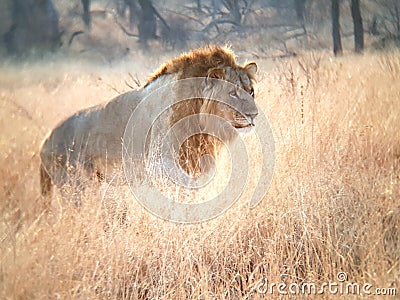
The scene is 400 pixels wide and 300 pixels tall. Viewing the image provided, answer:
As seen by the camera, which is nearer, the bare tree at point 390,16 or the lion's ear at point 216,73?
the lion's ear at point 216,73

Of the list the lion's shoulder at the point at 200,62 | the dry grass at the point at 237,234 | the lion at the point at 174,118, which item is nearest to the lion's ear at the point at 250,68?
the lion at the point at 174,118

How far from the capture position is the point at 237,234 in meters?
3.38

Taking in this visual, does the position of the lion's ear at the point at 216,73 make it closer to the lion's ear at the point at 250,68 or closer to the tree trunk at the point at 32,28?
the lion's ear at the point at 250,68

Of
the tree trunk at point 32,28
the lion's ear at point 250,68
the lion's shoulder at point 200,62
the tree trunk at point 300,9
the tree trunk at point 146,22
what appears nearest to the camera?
the lion's shoulder at point 200,62

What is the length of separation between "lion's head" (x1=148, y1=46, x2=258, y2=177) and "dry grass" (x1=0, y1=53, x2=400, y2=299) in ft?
1.67

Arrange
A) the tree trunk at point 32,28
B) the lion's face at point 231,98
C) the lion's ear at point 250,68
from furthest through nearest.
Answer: the tree trunk at point 32,28 → the lion's ear at point 250,68 → the lion's face at point 231,98

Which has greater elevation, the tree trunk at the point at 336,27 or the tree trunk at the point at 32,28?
the tree trunk at the point at 32,28

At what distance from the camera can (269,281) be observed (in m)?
2.97

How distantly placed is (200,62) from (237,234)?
145 cm

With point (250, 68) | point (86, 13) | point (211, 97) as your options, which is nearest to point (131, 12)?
point (86, 13)

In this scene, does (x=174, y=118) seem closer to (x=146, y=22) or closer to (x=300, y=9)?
(x=146, y=22)

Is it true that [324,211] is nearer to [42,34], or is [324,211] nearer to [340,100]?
[340,100]

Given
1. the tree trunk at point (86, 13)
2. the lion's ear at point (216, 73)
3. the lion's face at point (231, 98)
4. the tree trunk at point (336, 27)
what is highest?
the lion's ear at point (216, 73)

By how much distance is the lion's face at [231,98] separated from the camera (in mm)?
4016
